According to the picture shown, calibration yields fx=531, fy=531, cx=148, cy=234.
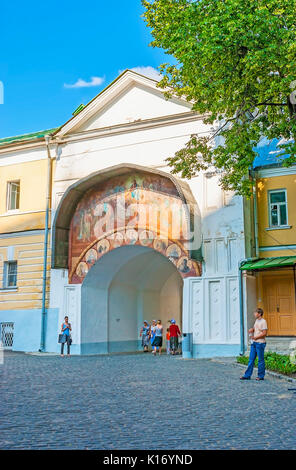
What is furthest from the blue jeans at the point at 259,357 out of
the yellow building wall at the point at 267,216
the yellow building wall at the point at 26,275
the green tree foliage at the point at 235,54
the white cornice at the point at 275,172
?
the yellow building wall at the point at 26,275

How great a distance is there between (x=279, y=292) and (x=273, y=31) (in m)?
12.5

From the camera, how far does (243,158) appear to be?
16109mm

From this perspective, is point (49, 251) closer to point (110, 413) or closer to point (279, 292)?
point (279, 292)

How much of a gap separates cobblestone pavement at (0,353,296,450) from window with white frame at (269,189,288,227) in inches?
368

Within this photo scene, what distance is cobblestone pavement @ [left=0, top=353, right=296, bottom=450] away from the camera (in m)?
6.40

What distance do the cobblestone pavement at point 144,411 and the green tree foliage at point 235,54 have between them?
714 cm

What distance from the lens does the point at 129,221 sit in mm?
24297

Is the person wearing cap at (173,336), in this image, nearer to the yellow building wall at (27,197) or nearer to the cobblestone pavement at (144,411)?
the yellow building wall at (27,197)

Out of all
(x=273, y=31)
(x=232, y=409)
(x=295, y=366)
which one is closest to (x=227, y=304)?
(x=295, y=366)

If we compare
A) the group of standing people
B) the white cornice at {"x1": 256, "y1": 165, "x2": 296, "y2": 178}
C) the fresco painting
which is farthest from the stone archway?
the white cornice at {"x1": 256, "y1": 165, "x2": 296, "y2": 178}

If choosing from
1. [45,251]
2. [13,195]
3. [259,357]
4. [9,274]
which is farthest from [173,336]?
[259,357]

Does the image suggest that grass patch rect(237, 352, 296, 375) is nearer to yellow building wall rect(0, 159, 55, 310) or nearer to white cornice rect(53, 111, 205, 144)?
white cornice rect(53, 111, 205, 144)

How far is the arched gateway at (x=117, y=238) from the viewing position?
75.0 ft

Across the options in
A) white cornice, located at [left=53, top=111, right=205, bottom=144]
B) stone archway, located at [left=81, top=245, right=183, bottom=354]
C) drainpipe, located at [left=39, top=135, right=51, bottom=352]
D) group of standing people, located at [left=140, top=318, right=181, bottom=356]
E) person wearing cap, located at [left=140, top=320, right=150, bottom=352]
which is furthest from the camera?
person wearing cap, located at [left=140, top=320, right=150, bottom=352]
